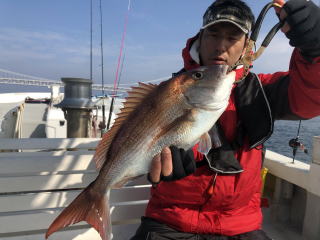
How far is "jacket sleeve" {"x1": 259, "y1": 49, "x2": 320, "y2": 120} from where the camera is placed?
1.72 meters

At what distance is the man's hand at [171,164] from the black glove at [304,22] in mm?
1002

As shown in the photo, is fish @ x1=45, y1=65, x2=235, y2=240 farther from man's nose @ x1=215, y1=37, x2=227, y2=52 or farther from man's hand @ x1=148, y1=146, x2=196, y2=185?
man's nose @ x1=215, y1=37, x2=227, y2=52

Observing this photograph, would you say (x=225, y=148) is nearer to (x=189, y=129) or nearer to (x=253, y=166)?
(x=253, y=166)

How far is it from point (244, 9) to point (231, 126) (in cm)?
95

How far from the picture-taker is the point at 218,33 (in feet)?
6.97

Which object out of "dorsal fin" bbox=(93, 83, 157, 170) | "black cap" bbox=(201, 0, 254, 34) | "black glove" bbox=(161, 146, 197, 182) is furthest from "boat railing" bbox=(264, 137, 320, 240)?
"dorsal fin" bbox=(93, 83, 157, 170)

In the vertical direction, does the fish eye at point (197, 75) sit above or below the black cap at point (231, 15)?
below

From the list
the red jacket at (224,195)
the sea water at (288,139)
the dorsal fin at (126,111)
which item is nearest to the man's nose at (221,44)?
the red jacket at (224,195)

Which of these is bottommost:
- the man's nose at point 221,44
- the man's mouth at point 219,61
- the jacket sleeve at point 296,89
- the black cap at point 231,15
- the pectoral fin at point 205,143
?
the pectoral fin at point 205,143

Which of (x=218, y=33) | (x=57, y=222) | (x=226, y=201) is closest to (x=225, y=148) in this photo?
(x=226, y=201)

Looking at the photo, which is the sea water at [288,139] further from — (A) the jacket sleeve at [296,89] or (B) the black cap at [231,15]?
(B) the black cap at [231,15]

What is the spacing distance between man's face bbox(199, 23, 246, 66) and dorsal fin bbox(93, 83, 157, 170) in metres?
0.73

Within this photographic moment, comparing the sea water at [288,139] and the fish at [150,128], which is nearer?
the fish at [150,128]

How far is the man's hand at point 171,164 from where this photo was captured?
1.62m
